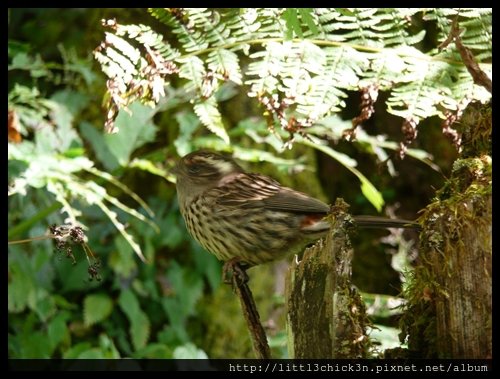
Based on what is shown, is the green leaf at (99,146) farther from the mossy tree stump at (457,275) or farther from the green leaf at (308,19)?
the mossy tree stump at (457,275)

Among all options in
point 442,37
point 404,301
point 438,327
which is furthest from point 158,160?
point 438,327

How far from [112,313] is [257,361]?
2403 mm

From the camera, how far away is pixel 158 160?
4.69 meters

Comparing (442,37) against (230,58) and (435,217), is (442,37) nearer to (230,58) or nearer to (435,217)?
(230,58)

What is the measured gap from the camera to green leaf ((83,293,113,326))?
4.97 meters

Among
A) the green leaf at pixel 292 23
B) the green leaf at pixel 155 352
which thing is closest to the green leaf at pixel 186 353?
the green leaf at pixel 155 352

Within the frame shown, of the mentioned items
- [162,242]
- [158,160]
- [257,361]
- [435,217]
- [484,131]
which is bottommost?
[257,361]

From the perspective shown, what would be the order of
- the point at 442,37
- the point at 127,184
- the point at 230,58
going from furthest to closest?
the point at 127,184
the point at 442,37
the point at 230,58

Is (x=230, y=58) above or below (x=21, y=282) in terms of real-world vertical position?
above

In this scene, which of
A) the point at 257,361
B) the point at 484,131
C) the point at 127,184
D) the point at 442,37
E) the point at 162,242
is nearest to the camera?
the point at 484,131

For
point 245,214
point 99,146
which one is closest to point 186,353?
point 245,214

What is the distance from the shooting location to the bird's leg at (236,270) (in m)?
3.39

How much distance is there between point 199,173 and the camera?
402 centimetres

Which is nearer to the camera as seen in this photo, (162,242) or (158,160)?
(158,160)
